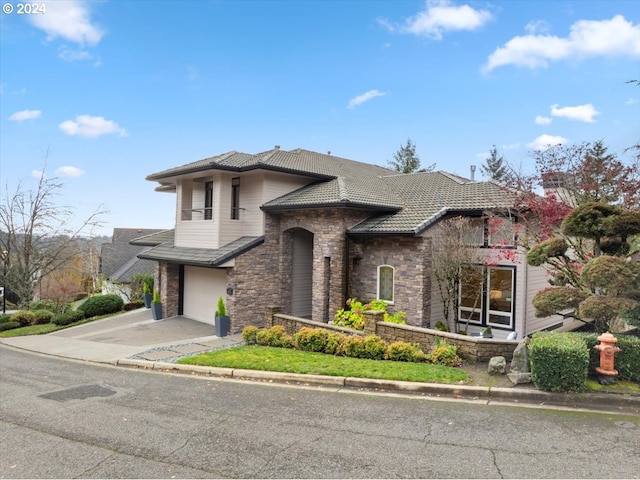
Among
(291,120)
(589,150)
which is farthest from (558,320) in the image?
(291,120)

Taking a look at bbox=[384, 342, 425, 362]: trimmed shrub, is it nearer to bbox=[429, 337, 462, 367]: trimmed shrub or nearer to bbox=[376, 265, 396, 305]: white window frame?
bbox=[429, 337, 462, 367]: trimmed shrub

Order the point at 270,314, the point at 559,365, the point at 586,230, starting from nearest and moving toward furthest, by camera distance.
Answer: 1. the point at 559,365
2. the point at 586,230
3. the point at 270,314

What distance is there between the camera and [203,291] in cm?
1753

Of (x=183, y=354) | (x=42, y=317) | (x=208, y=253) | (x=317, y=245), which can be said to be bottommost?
(x=42, y=317)

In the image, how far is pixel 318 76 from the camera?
20.7 metres

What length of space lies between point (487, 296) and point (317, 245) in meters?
6.13

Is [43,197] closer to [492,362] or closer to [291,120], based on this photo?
[291,120]

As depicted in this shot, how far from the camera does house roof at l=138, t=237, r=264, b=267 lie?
14.4 m

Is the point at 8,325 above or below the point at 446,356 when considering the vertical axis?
below

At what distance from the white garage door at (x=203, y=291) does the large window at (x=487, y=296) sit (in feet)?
30.9

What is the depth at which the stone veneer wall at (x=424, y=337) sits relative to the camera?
9.24 meters

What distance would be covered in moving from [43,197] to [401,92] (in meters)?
25.4

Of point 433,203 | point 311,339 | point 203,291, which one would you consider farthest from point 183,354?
point 433,203

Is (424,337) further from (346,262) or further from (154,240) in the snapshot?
(154,240)
